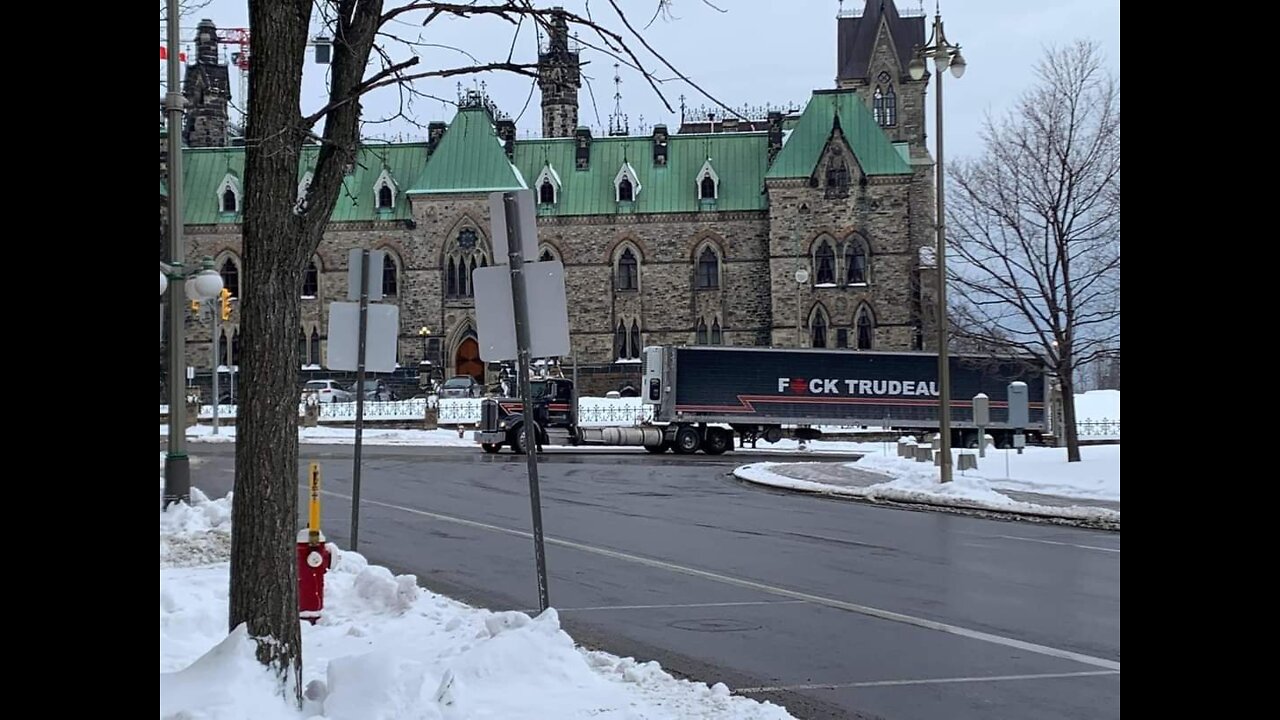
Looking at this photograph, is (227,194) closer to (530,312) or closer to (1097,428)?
(1097,428)

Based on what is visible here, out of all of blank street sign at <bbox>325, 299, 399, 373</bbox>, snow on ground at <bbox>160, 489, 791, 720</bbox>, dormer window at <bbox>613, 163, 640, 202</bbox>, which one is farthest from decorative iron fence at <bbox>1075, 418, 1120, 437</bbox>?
snow on ground at <bbox>160, 489, 791, 720</bbox>

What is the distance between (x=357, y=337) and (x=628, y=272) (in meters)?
57.9

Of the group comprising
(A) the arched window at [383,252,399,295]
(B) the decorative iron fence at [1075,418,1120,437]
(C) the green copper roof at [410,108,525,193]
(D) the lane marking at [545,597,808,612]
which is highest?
(C) the green copper roof at [410,108,525,193]

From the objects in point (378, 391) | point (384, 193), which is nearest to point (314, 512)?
point (378, 391)

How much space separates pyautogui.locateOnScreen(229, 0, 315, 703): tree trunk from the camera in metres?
6.29

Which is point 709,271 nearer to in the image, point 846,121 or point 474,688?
point 846,121

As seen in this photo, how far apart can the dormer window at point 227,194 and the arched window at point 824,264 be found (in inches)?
1365

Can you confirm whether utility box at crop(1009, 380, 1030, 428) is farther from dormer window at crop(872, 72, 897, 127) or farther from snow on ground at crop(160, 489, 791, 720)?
dormer window at crop(872, 72, 897, 127)

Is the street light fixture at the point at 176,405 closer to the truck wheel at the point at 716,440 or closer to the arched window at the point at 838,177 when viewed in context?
the truck wheel at the point at 716,440

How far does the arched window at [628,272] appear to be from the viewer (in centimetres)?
6969

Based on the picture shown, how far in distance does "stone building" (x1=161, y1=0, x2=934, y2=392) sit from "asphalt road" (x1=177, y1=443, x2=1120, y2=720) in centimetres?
4492

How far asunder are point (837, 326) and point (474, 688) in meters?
60.3

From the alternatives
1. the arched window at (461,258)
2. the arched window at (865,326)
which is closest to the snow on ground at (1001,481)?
the arched window at (865,326)
